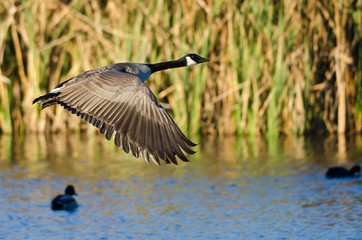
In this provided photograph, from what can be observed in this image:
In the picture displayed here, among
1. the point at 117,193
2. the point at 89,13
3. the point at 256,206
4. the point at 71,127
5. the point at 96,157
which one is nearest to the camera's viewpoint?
the point at 256,206

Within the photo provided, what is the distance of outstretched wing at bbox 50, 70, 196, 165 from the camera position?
6.41 metres

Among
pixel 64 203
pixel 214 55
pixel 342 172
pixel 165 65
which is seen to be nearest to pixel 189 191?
pixel 64 203

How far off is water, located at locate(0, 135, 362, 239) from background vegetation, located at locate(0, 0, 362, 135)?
620 millimetres

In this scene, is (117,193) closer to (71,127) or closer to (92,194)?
(92,194)

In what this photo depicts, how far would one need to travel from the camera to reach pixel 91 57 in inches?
618

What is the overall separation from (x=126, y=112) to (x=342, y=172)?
5.78 m

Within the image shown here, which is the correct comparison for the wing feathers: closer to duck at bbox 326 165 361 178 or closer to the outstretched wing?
the outstretched wing

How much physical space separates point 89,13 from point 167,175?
15.2 feet

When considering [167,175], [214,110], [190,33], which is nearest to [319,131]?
[214,110]

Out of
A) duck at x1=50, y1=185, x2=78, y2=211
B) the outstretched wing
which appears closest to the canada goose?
the outstretched wing

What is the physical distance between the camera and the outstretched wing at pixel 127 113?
6.41 metres

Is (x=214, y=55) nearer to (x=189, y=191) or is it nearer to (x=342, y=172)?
(x=342, y=172)

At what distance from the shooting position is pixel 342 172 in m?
11.6

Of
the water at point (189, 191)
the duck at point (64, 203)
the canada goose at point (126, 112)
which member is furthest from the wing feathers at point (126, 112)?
the duck at point (64, 203)
